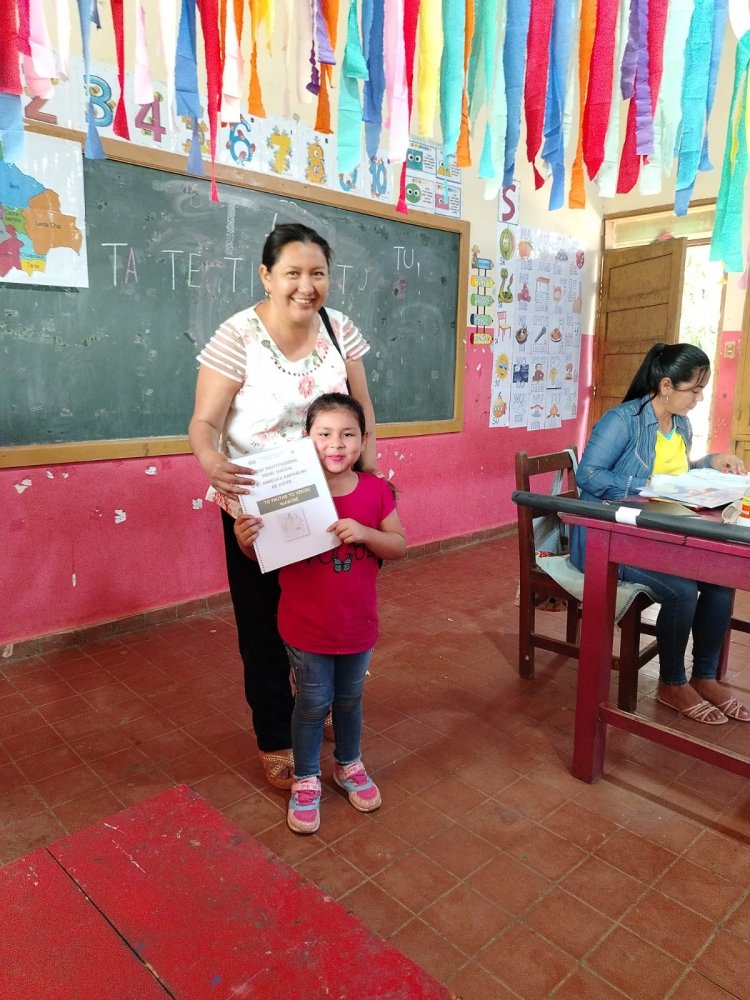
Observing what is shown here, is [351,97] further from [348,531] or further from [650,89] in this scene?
[348,531]

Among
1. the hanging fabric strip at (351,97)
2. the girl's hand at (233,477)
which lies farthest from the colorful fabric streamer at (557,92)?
the girl's hand at (233,477)

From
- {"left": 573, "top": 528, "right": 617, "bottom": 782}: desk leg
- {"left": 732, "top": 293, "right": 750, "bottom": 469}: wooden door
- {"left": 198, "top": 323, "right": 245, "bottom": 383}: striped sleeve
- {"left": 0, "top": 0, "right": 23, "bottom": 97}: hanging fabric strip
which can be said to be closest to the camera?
{"left": 0, "top": 0, "right": 23, "bottom": 97}: hanging fabric strip

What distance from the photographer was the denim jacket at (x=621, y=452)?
2447mm

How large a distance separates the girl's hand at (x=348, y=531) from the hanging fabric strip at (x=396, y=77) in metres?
0.99

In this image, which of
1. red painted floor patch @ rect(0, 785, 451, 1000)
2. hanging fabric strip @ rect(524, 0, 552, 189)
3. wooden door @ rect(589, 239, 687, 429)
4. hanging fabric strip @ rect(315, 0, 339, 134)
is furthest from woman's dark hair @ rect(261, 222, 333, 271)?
wooden door @ rect(589, 239, 687, 429)

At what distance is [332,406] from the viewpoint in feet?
5.45

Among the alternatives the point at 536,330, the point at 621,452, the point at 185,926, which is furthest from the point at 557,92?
the point at 536,330

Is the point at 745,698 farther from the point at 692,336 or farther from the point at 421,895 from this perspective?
the point at 692,336

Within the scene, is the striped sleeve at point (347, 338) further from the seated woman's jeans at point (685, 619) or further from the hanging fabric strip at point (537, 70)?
the seated woman's jeans at point (685, 619)

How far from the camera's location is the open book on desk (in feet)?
6.78

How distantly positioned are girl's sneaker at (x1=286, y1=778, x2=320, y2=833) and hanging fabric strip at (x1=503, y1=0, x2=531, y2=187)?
1920mm

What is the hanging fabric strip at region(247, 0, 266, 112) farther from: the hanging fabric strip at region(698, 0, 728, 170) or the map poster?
the map poster

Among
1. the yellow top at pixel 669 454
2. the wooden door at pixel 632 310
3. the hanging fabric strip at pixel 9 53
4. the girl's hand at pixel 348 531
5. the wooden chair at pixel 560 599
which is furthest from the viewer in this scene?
the wooden door at pixel 632 310

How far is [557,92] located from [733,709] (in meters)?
2.15
